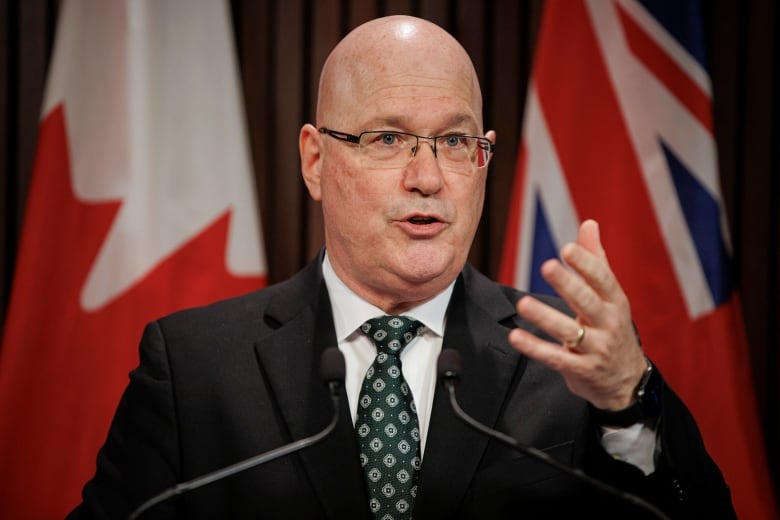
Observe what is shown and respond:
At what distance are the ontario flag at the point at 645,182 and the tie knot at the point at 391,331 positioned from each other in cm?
103

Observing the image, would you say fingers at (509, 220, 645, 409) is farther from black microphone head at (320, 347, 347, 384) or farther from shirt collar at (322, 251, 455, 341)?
shirt collar at (322, 251, 455, 341)

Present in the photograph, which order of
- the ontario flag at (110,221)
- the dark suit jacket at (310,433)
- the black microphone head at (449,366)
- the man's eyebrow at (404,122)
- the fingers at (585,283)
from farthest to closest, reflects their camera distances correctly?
the ontario flag at (110,221) < the man's eyebrow at (404,122) < the dark suit jacket at (310,433) < the black microphone head at (449,366) < the fingers at (585,283)

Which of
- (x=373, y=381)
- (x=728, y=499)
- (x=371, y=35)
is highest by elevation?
Answer: (x=371, y=35)

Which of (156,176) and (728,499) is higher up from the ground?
(156,176)

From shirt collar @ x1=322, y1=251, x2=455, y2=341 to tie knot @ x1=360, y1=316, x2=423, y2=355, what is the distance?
19 millimetres

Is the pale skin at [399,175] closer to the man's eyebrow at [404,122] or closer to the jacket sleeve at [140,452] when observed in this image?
the man's eyebrow at [404,122]

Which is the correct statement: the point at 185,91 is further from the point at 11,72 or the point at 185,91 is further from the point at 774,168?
the point at 774,168

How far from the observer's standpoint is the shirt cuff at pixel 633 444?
1412 millimetres

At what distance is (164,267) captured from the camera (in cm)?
261

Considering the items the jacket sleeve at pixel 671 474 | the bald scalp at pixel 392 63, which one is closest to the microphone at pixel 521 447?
the jacket sleeve at pixel 671 474

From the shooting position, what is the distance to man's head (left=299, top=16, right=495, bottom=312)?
1.63m

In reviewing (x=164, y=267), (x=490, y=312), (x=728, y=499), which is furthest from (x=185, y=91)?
(x=728, y=499)

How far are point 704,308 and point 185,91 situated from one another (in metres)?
1.65

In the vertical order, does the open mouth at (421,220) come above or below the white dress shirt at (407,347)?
Answer: above
